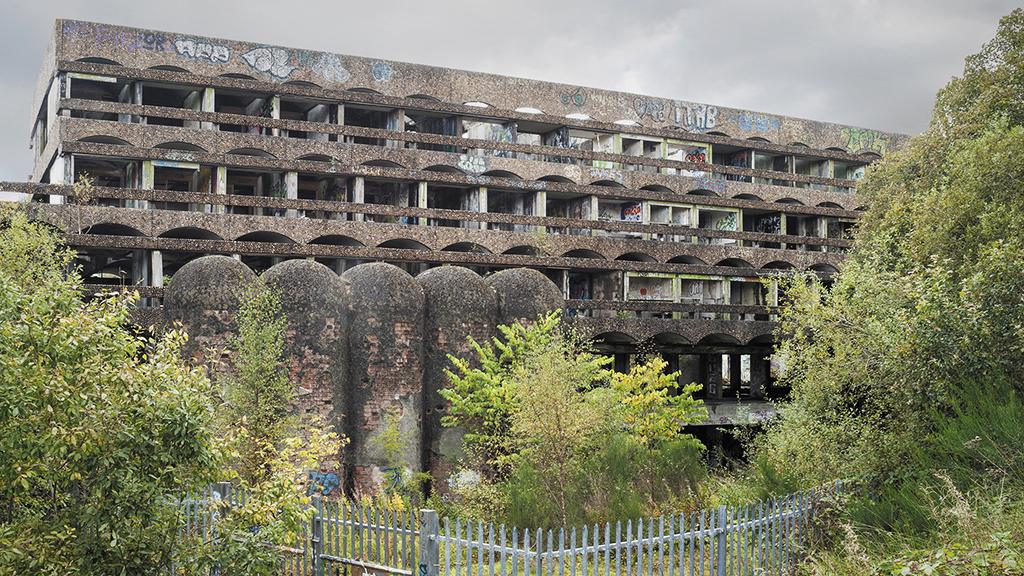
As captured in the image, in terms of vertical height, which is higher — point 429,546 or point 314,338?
point 314,338

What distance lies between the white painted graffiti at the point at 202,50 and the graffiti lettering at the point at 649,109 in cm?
2277

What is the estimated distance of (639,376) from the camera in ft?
76.2

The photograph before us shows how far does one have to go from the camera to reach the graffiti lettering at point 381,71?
150 ft

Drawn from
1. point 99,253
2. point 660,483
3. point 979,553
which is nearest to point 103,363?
point 979,553

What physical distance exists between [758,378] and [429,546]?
39609mm

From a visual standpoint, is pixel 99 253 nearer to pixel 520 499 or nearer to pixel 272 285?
pixel 272 285

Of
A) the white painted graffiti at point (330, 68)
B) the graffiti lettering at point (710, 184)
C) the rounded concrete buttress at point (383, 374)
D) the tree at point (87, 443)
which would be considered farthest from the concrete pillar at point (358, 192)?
the tree at point (87, 443)

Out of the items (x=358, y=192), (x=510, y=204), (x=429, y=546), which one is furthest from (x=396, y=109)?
(x=429, y=546)

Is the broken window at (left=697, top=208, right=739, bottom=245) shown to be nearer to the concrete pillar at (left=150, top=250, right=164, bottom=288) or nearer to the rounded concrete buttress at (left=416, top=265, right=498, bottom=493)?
the concrete pillar at (left=150, top=250, right=164, bottom=288)

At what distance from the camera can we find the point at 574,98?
51.5 metres

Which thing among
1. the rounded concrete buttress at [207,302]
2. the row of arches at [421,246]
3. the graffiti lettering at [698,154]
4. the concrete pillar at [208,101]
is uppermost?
the graffiti lettering at [698,154]

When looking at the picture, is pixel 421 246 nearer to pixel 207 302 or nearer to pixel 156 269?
pixel 156 269

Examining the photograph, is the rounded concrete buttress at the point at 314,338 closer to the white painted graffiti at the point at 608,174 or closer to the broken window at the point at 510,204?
the broken window at the point at 510,204

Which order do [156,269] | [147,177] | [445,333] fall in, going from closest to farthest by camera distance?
[445,333] < [156,269] < [147,177]
